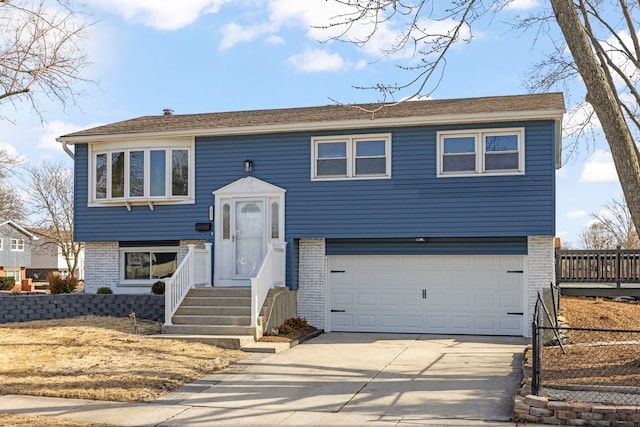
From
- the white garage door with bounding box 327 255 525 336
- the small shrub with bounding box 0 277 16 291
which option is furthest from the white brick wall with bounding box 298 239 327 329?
the small shrub with bounding box 0 277 16 291

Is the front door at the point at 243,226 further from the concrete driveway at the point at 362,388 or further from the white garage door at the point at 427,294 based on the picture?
the concrete driveway at the point at 362,388

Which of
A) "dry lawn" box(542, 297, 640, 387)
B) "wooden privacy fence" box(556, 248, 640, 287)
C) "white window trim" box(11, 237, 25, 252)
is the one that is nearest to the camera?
"dry lawn" box(542, 297, 640, 387)

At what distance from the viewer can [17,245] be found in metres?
56.8

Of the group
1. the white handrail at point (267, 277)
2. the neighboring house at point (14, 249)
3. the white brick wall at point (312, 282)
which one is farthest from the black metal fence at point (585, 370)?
the neighboring house at point (14, 249)

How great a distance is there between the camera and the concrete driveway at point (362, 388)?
29.5 ft

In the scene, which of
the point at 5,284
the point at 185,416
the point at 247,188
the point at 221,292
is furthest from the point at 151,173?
the point at 5,284

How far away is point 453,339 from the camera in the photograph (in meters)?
15.5

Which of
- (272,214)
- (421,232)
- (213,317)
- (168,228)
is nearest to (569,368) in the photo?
(421,232)

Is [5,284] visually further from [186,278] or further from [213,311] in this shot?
[213,311]

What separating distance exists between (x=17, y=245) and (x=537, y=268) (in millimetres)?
50468

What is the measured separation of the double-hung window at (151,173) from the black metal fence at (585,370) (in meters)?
9.70

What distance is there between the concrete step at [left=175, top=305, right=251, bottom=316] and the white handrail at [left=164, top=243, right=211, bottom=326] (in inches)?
7.1

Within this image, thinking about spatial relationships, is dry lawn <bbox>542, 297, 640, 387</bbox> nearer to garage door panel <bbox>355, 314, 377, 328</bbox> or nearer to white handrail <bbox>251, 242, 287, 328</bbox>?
garage door panel <bbox>355, 314, 377, 328</bbox>

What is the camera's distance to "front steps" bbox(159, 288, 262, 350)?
13992mm
